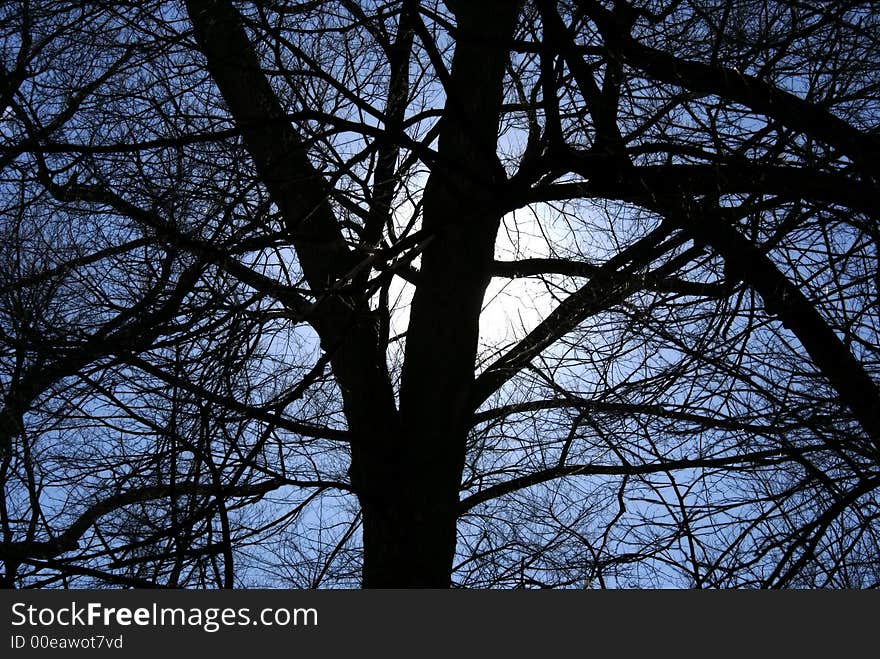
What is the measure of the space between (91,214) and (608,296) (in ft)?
5.61

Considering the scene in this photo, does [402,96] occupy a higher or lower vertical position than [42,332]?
higher

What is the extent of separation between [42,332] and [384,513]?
1.25 meters

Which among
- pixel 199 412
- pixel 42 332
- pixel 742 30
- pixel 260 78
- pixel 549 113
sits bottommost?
pixel 199 412

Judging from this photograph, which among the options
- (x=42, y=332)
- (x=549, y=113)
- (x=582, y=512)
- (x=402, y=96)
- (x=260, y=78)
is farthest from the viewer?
(x=582, y=512)

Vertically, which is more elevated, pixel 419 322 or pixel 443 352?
pixel 419 322

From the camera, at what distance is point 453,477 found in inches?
119

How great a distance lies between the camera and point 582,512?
3.41 m

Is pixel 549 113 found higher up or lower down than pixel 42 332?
higher up

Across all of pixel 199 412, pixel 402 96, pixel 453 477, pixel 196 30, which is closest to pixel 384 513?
pixel 453 477

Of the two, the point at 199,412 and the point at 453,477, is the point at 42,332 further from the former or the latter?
the point at 453,477

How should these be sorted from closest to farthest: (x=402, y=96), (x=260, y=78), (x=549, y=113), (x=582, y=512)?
1. (x=549, y=113)
2. (x=260, y=78)
3. (x=402, y=96)
4. (x=582, y=512)

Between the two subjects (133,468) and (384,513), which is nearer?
(133,468)

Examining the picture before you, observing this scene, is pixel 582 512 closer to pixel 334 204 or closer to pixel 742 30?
pixel 334 204

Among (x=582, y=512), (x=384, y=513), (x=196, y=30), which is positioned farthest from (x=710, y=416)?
(x=196, y=30)
